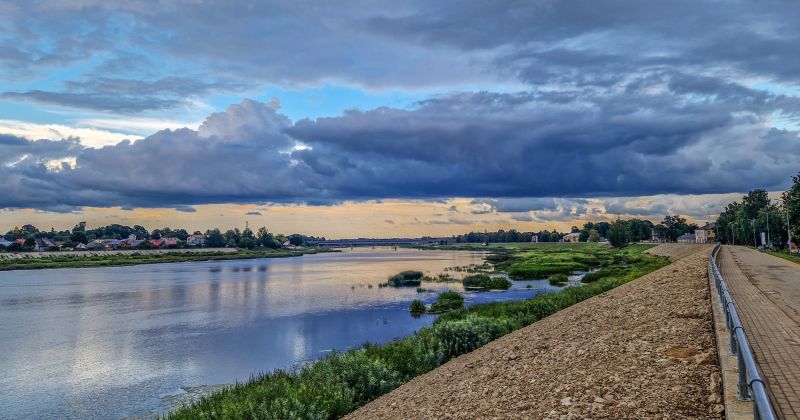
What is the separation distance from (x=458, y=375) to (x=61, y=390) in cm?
1720

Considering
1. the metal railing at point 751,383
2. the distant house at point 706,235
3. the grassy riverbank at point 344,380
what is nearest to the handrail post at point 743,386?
the metal railing at point 751,383

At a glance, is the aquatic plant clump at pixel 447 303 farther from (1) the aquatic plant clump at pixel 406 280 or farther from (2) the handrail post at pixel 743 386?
(2) the handrail post at pixel 743 386

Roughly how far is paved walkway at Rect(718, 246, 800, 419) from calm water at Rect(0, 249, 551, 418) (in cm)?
1817

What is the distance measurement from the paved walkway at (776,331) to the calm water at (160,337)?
18.2 metres

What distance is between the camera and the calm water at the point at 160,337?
21.4 meters

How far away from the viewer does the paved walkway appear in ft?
27.5

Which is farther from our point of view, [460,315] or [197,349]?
[460,315]

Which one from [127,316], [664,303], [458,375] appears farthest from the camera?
[127,316]

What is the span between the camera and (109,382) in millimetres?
22891

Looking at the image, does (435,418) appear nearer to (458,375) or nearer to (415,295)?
(458,375)

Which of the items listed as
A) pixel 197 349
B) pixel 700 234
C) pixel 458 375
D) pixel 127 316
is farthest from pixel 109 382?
pixel 700 234

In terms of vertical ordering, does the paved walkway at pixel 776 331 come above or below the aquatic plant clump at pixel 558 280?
above

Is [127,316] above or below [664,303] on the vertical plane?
below

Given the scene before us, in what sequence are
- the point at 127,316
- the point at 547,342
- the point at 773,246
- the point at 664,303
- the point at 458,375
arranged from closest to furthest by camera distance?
1. the point at 458,375
2. the point at 547,342
3. the point at 664,303
4. the point at 127,316
5. the point at 773,246
